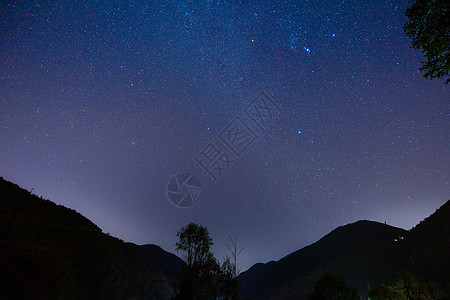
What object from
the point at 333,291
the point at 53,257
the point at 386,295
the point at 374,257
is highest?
the point at 374,257

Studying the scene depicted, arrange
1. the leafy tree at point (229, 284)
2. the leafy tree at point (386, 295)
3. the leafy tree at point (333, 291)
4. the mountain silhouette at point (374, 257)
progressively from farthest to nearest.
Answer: the mountain silhouette at point (374, 257) < the leafy tree at point (333, 291) < the leafy tree at point (386, 295) < the leafy tree at point (229, 284)

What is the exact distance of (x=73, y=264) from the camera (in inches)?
1235

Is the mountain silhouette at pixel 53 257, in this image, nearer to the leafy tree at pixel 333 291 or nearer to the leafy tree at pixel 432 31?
the leafy tree at pixel 432 31

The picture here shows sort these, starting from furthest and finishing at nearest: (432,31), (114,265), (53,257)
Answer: (114,265), (53,257), (432,31)

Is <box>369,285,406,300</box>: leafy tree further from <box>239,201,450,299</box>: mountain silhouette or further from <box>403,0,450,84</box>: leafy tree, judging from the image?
<box>403,0,450,84</box>: leafy tree

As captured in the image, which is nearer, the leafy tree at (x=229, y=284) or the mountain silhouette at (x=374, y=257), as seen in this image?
the leafy tree at (x=229, y=284)

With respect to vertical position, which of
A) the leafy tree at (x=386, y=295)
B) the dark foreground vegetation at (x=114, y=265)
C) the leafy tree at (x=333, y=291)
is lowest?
the leafy tree at (x=386, y=295)

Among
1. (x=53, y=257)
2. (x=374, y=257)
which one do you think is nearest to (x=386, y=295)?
(x=53, y=257)

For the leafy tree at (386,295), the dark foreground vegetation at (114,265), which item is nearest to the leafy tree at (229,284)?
the dark foreground vegetation at (114,265)

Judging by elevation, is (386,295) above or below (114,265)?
below

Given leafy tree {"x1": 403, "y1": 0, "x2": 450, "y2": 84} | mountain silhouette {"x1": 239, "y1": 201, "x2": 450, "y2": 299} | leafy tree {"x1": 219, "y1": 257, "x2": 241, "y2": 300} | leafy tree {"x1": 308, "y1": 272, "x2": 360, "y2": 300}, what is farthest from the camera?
mountain silhouette {"x1": 239, "y1": 201, "x2": 450, "y2": 299}

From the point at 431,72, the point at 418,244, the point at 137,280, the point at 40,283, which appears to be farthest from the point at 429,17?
the point at 418,244

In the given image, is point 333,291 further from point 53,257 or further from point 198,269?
point 53,257

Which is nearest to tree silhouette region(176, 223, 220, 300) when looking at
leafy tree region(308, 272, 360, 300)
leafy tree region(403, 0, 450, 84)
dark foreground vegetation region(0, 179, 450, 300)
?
dark foreground vegetation region(0, 179, 450, 300)
